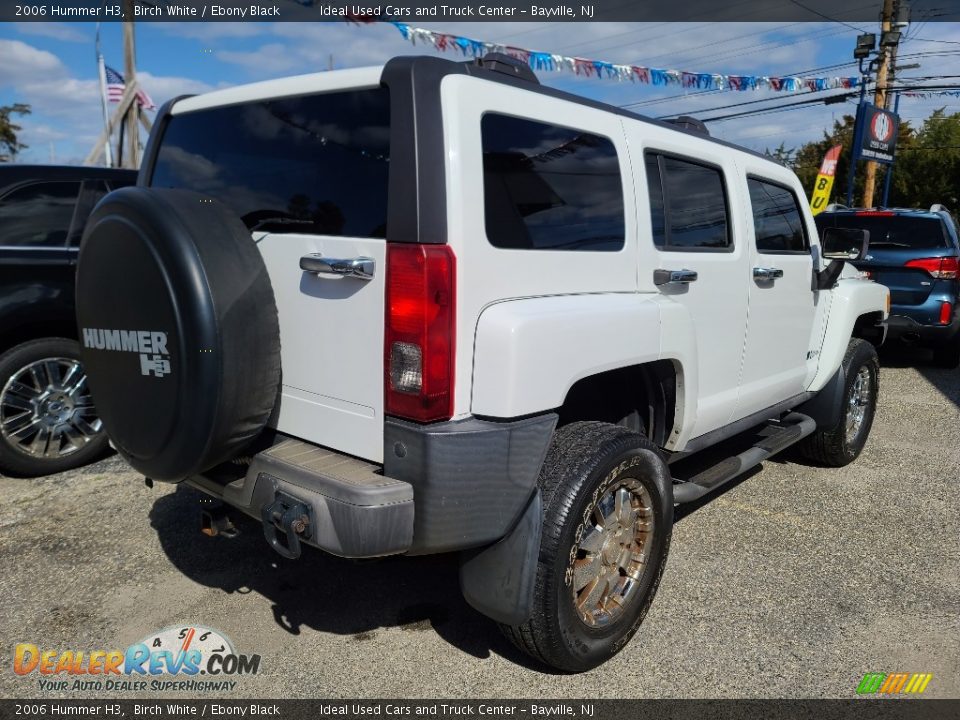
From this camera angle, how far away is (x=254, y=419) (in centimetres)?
235

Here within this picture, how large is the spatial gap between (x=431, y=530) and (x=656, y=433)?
137cm

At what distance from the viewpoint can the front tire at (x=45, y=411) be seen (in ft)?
14.0

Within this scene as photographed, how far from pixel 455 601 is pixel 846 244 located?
316 centimetres

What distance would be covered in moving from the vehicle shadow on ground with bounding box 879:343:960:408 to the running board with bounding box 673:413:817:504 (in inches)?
142

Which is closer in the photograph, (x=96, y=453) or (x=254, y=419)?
(x=254, y=419)

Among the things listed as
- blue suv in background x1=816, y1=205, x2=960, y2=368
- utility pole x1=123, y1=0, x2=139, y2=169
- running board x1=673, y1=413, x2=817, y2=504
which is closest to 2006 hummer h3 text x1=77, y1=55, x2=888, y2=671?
running board x1=673, y1=413, x2=817, y2=504

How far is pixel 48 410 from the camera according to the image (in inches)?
175

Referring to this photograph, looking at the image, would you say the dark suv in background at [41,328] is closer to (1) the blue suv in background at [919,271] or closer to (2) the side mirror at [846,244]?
(2) the side mirror at [846,244]

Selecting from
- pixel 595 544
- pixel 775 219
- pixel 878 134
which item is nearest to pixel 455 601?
pixel 595 544

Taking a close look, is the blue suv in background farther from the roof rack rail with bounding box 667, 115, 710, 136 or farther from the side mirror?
the roof rack rail with bounding box 667, 115, 710, 136

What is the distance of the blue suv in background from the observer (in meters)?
7.87

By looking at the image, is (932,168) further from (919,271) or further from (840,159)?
(919,271)

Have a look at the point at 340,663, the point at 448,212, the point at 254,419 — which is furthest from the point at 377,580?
the point at 448,212

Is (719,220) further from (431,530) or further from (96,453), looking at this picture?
(96,453)
